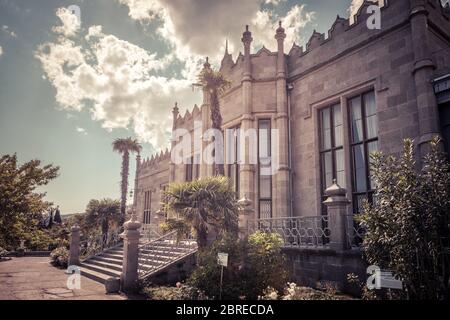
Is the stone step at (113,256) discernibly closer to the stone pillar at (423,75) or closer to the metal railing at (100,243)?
the metal railing at (100,243)

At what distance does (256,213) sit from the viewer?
1394 centimetres

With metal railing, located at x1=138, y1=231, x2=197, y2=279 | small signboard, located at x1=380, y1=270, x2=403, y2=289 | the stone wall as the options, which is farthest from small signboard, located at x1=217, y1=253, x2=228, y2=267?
small signboard, located at x1=380, y1=270, x2=403, y2=289

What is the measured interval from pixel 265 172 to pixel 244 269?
6.62 meters

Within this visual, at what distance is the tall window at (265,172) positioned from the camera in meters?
14.1

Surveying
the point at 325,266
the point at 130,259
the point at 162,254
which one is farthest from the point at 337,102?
the point at 130,259

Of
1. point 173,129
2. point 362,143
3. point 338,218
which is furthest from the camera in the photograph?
point 173,129

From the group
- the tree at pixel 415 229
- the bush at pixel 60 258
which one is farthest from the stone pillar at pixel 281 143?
A: the bush at pixel 60 258

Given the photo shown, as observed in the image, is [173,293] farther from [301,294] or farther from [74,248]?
[74,248]

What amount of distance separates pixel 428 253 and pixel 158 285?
27.0ft

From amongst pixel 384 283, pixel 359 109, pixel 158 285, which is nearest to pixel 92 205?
pixel 158 285

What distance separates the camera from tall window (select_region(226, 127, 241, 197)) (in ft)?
51.2

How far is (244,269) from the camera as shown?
8211 mm

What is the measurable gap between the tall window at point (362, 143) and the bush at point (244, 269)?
4156mm
